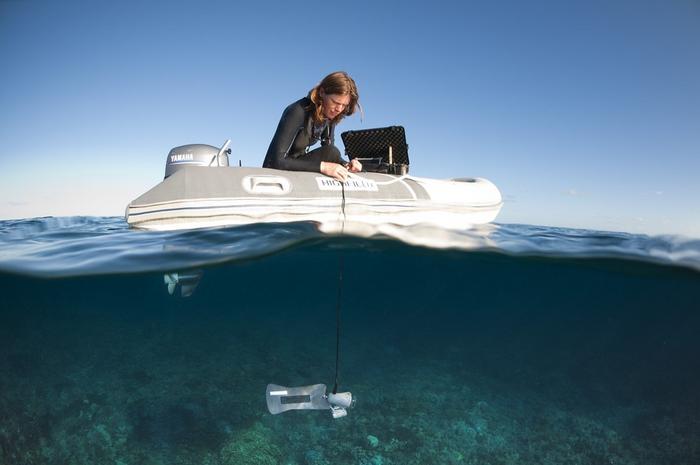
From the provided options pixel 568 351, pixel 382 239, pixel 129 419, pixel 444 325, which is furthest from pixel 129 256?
pixel 444 325

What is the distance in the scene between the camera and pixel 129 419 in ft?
19.2

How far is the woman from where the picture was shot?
4066 millimetres

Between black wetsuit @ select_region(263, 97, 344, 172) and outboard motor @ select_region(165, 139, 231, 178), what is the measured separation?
0.73 metres

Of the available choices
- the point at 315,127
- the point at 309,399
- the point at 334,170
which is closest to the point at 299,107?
the point at 315,127

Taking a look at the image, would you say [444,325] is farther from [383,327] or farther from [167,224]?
[167,224]

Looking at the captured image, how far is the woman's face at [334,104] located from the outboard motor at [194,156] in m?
1.68

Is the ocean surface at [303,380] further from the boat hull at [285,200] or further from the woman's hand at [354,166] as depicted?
the woman's hand at [354,166]

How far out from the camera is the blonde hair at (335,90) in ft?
13.1

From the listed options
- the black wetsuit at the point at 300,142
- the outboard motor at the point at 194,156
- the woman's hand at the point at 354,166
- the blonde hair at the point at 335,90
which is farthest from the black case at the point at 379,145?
the outboard motor at the point at 194,156

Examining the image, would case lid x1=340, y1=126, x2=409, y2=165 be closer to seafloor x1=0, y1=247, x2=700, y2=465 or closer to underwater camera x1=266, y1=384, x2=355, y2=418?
seafloor x1=0, y1=247, x2=700, y2=465

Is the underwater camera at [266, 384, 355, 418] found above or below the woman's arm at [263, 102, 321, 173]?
below

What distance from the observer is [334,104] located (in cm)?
417

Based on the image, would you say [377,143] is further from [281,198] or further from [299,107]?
[281,198]

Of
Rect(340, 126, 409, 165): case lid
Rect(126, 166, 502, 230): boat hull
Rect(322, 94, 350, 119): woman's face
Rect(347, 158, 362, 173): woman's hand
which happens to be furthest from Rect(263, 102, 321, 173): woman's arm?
Rect(340, 126, 409, 165): case lid
